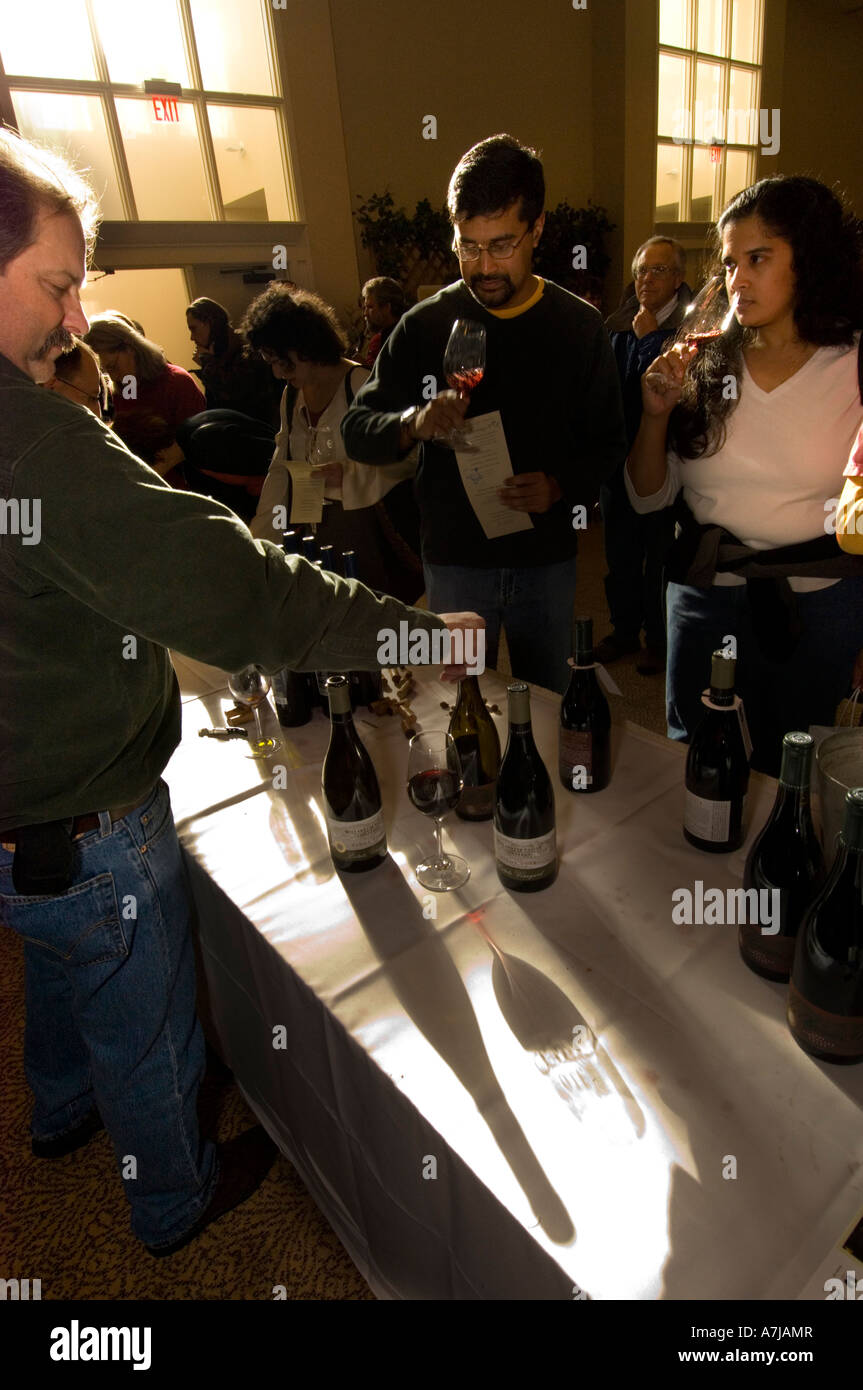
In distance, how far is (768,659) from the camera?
4.82ft

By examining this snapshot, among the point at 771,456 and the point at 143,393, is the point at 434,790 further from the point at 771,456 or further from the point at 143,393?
the point at 143,393

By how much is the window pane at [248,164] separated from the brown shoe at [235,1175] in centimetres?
634

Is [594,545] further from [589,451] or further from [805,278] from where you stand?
[805,278]

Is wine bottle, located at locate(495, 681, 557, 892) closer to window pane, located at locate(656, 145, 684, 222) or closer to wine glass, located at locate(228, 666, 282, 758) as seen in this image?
wine glass, located at locate(228, 666, 282, 758)

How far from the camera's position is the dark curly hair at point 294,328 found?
2.19 meters

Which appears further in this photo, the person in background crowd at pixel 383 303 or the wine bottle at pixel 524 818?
the person in background crowd at pixel 383 303

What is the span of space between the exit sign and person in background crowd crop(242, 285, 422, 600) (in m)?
4.38

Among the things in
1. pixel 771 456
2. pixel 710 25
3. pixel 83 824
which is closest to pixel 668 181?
pixel 710 25

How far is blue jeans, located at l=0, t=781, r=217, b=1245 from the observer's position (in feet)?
3.32

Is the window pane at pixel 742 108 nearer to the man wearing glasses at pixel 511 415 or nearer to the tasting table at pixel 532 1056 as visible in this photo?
the man wearing glasses at pixel 511 415

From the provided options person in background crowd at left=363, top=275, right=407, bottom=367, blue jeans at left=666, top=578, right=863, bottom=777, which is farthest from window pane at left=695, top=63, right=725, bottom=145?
blue jeans at left=666, top=578, right=863, bottom=777

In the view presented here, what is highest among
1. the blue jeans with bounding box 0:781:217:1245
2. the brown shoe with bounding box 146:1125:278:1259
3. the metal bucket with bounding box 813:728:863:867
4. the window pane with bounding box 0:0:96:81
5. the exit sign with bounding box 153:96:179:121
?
Answer: the window pane with bounding box 0:0:96:81

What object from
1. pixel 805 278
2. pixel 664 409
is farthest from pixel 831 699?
pixel 805 278

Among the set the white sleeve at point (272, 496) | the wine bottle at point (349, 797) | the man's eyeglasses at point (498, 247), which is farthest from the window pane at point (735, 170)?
the wine bottle at point (349, 797)
